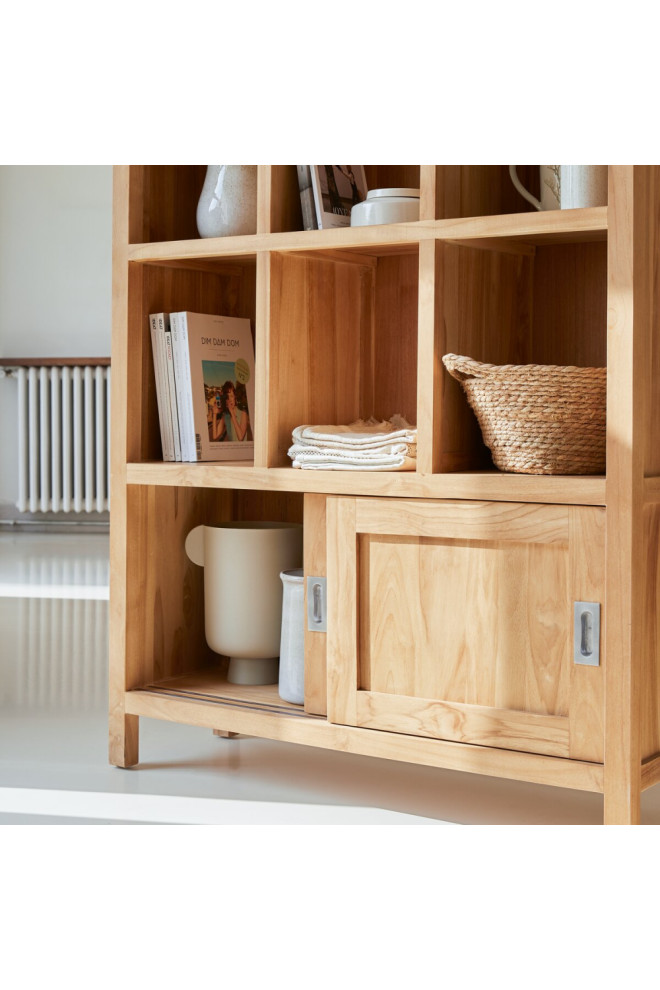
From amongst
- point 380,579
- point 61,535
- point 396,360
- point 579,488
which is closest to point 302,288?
point 396,360

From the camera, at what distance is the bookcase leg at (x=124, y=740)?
7.01ft

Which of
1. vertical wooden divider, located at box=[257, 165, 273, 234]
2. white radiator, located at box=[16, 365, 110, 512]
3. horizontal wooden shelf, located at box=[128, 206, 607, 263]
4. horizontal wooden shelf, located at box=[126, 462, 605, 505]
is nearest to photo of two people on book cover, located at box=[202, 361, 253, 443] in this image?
horizontal wooden shelf, located at box=[126, 462, 605, 505]

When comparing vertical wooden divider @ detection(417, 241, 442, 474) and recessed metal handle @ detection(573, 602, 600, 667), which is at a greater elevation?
vertical wooden divider @ detection(417, 241, 442, 474)

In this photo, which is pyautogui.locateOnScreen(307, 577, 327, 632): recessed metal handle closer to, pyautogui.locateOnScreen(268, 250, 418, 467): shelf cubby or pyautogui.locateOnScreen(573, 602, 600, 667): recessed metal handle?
pyautogui.locateOnScreen(268, 250, 418, 467): shelf cubby

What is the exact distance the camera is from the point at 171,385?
2.18 meters

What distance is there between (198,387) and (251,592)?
40 cm

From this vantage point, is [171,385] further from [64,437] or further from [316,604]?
[64,437]

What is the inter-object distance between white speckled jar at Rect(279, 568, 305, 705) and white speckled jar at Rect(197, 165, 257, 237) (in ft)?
2.08

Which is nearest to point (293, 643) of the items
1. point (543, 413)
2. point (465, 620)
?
point (465, 620)

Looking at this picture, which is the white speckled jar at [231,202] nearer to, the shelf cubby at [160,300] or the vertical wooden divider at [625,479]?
the shelf cubby at [160,300]

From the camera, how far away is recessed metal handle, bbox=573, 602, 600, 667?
1583mm

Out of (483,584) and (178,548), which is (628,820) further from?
(178,548)

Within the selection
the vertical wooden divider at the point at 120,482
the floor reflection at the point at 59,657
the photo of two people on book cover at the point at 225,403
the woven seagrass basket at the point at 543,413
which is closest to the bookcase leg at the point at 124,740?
the vertical wooden divider at the point at 120,482

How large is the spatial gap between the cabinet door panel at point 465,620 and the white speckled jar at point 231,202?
57 cm
